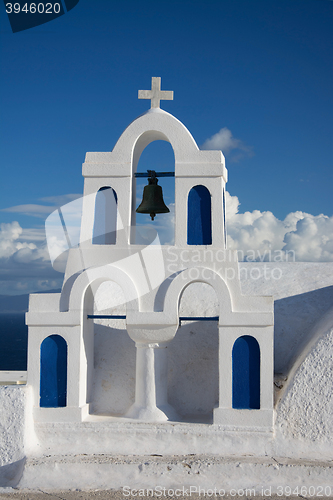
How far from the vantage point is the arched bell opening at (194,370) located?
9.60 meters

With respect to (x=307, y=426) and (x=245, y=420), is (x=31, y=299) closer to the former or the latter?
(x=245, y=420)

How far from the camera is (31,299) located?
881cm

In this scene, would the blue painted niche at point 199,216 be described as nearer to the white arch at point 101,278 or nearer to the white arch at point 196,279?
the white arch at point 196,279

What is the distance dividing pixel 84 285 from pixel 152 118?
11.4ft

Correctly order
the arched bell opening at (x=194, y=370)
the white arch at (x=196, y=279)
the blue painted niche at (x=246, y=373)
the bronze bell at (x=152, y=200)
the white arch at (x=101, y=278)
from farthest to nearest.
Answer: the bronze bell at (x=152, y=200), the arched bell opening at (x=194, y=370), the white arch at (x=101, y=278), the white arch at (x=196, y=279), the blue painted niche at (x=246, y=373)

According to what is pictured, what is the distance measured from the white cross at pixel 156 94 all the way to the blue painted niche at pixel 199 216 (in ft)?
6.17

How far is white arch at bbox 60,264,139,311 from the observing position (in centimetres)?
865

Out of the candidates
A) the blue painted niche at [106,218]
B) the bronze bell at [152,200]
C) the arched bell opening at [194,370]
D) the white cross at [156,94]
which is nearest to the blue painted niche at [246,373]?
the arched bell opening at [194,370]

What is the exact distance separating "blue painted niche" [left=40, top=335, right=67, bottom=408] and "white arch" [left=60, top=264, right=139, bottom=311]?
0.74 meters

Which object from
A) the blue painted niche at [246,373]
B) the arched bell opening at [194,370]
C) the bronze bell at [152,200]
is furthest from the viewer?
the bronze bell at [152,200]

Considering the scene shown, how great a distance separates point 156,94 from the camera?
914cm

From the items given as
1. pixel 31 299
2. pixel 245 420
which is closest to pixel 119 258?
pixel 31 299

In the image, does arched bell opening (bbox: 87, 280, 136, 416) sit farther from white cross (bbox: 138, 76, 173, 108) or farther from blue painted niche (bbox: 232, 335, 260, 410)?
white cross (bbox: 138, 76, 173, 108)

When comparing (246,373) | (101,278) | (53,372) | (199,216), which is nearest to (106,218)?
(101,278)
